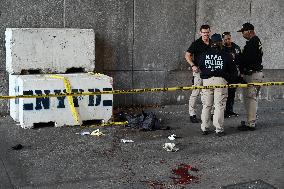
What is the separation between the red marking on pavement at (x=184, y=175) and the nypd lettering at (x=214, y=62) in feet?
7.46

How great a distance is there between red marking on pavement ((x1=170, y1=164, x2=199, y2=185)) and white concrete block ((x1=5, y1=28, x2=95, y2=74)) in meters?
4.01

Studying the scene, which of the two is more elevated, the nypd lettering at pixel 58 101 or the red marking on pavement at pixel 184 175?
the nypd lettering at pixel 58 101

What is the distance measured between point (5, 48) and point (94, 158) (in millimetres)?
4082

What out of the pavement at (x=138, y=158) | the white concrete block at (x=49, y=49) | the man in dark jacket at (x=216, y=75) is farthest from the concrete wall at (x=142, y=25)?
the man in dark jacket at (x=216, y=75)

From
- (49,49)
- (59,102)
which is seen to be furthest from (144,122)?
(49,49)

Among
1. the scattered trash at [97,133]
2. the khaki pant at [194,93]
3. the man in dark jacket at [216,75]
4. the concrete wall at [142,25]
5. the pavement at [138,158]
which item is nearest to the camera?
the pavement at [138,158]

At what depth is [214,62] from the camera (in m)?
7.94

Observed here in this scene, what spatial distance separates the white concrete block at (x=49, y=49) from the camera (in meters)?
8.88

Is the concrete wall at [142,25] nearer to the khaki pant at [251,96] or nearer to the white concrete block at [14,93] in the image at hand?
the white concrete block at [14,93]

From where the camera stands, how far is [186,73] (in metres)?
11.2

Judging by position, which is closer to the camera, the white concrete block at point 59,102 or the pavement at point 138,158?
the pavement at point 138,158

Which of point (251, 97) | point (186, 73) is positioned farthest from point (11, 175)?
point (186, 73)

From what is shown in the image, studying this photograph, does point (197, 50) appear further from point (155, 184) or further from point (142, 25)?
point (155, 184)

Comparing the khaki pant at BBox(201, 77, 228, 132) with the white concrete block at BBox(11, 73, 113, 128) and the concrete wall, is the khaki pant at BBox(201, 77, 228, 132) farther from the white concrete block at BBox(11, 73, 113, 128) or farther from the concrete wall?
the concrete wall
